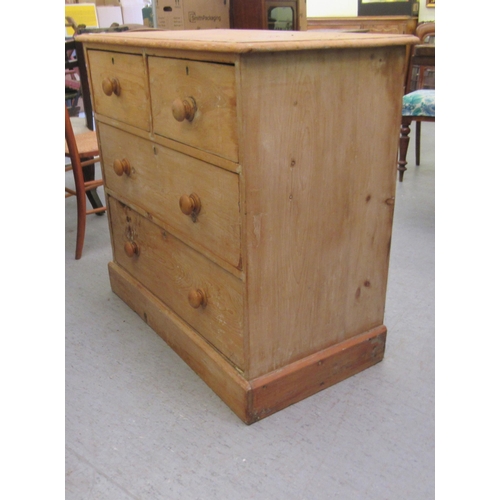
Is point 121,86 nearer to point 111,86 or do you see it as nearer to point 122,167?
point 111,86

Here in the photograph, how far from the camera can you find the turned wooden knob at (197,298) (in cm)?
141

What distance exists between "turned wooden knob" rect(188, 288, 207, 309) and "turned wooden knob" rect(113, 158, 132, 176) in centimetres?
50

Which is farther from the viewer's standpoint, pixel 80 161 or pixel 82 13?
pixel 82 13

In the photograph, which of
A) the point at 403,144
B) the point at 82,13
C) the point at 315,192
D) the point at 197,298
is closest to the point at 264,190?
the point at 315,192

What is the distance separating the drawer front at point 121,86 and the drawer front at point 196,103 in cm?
7

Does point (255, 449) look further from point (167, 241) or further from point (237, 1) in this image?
point (237, 1)

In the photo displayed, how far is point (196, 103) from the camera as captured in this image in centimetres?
120

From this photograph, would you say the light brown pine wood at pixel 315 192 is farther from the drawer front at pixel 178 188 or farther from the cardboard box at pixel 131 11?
the cardboard box at pixel 131 11

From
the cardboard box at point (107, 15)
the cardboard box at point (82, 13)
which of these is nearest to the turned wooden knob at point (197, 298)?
the cardboard box at point (82, 13)

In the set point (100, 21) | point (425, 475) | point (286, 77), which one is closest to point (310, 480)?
point (425, 475)

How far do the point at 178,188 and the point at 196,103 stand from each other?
0.93ft

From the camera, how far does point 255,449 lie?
49.6 inches

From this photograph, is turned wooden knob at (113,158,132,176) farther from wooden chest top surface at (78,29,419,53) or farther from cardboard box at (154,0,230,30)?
cardboard box at (154,0,230,30)

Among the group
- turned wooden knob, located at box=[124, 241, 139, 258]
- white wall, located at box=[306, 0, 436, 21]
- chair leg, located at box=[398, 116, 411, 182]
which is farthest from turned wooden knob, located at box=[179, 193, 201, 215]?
white wall, located at box=[306, 0, 436, 21]
